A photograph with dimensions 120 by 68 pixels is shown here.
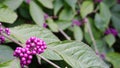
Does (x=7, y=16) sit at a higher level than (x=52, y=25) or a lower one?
lower

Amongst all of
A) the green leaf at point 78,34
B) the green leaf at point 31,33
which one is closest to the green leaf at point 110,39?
the green leaf at point 78,34

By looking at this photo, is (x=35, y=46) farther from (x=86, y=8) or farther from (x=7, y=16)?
(x=86, y=8)

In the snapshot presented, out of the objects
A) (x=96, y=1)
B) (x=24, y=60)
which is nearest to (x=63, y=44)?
(x=24, y=60)

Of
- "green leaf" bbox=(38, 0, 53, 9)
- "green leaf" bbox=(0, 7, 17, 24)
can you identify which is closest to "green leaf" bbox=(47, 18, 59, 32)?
"green leaf" bbox=(38, 0, 53, 9)

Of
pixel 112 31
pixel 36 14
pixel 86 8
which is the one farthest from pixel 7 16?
pixel 112 31

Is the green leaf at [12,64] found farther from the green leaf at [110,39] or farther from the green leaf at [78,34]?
the green leaf at [110,39]
